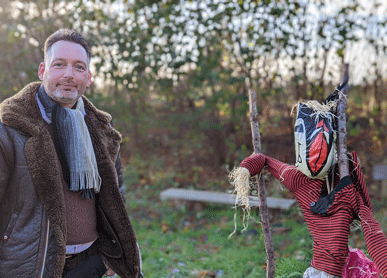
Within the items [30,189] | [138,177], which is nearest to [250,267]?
[30,189]

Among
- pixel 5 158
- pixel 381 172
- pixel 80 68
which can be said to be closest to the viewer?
pixel 5 158

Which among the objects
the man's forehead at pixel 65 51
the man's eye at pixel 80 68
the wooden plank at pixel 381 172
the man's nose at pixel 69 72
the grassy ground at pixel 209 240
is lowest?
the grassy ground at pixel 209 240

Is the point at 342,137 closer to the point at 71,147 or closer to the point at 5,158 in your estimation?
the point at 71,147

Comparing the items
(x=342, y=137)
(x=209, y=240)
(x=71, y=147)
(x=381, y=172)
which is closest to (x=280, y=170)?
(x=342, y=137)

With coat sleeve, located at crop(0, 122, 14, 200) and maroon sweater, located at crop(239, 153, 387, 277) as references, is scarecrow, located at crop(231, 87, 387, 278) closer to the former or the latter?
maroon sweater, located at crop(239, 153, 387, 277)

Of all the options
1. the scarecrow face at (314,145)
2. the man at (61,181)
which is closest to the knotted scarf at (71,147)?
the man at (61,181)

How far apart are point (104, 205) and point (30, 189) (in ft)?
1.84

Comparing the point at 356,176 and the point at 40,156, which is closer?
the point at 40,156

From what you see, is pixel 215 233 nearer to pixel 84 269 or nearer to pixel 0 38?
pixel 84 269

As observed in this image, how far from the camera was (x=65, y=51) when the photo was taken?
2.20 m

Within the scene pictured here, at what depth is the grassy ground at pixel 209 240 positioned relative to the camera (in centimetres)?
407

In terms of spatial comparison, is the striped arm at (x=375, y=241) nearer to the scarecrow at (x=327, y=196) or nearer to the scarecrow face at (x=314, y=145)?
the scarecrow at (x=327, y=196)

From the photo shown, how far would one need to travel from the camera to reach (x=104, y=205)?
238 cm

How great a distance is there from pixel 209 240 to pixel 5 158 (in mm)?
3945
